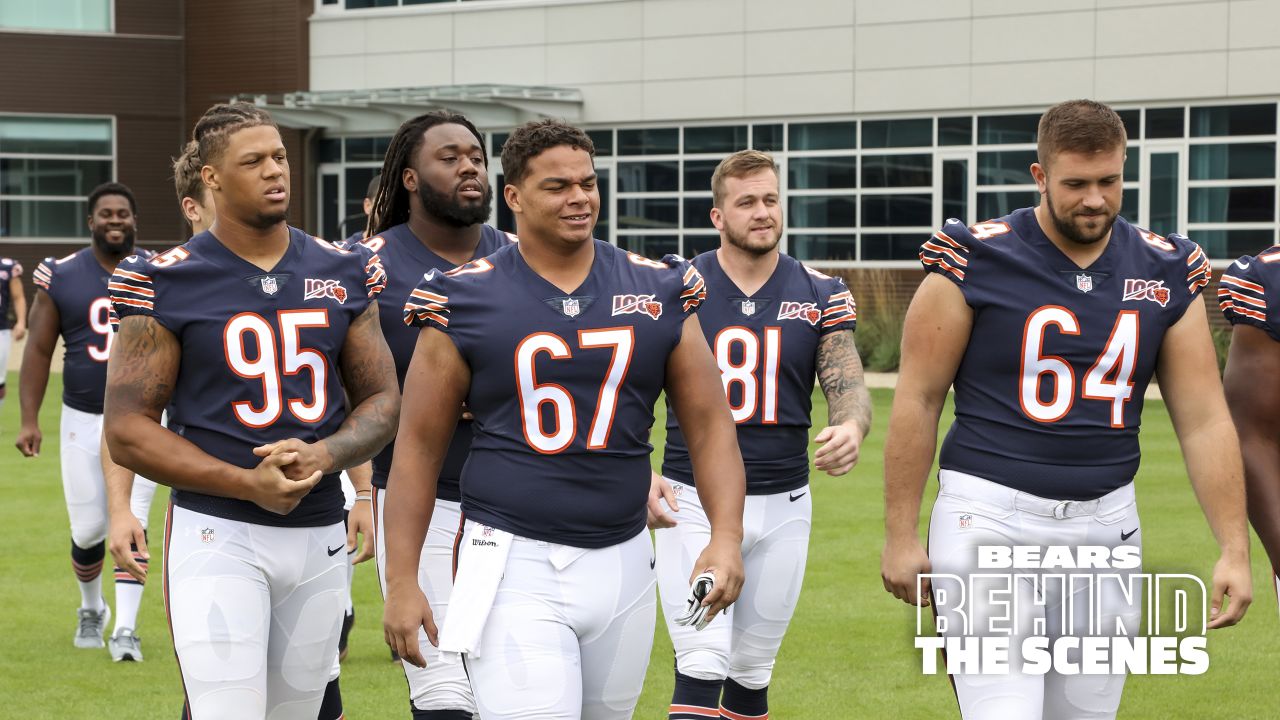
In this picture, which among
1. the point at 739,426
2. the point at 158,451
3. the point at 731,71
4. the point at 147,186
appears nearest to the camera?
the point at 158,451

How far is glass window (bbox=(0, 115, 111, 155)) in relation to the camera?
130ft

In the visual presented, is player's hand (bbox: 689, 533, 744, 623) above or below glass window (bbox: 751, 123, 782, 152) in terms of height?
below

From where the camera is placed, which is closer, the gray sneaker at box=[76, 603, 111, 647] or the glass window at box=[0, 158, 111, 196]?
the gray sneaker at box=[76, 603, 111, 647]

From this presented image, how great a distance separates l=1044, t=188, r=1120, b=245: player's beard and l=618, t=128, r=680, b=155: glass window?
30088 mm

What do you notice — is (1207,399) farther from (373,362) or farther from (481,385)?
(373,362)

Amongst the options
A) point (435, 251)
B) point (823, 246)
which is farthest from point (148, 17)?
point (435, 251)

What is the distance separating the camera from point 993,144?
1251 inches

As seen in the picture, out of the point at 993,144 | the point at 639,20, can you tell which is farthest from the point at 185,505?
the point at 639,20

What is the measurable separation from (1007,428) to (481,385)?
163cm

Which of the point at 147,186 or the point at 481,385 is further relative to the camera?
the point at 147,186

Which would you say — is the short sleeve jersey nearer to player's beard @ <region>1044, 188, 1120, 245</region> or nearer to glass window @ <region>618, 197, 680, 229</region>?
player's beard @ <region>1044, 188, 1120, 245</region>

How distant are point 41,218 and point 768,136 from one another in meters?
17.4

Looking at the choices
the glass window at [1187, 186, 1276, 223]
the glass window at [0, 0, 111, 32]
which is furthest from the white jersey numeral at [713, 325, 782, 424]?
the glass window at [0, 0, 111, 32]

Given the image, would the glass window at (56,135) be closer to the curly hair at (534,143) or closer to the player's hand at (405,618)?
the curly hair at (534,143)
